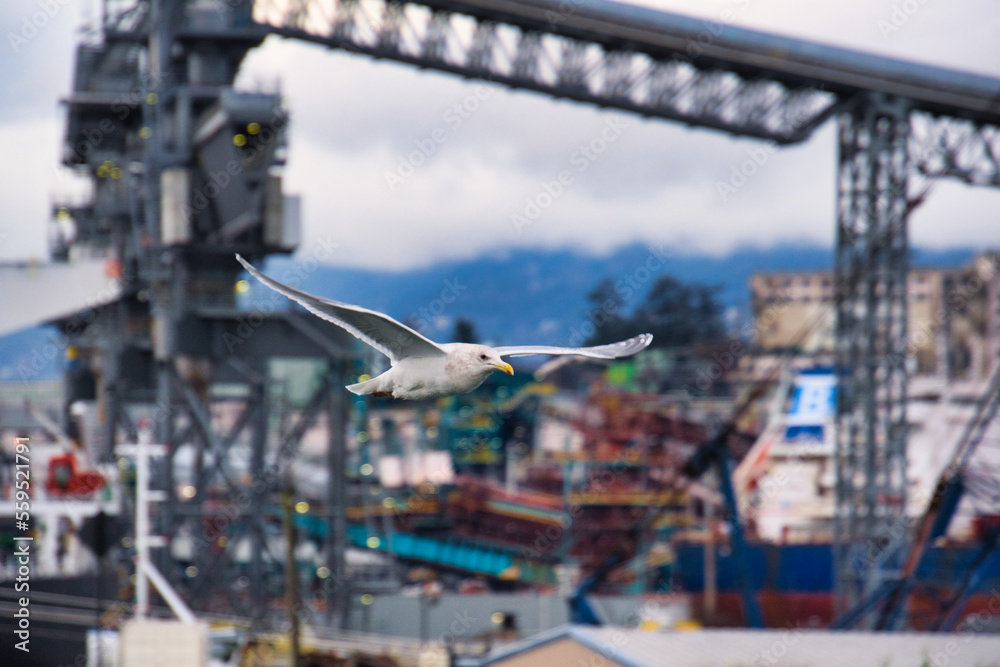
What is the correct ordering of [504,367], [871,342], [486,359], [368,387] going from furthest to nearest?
[871,342] → [368,387] → [486,359] → [504,367]

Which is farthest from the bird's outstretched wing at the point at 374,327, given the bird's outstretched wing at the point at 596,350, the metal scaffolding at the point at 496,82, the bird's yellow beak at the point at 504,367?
the metal scaffolding at the point at 496,82

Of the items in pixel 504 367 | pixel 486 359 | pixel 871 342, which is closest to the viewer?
pixel 504 367

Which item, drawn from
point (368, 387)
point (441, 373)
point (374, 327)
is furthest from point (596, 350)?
Answer: point (368, 387)

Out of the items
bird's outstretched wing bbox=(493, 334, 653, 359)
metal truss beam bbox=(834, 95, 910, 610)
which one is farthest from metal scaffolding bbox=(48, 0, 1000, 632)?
bird's outstretched wing bbox=(493, 334, 653, 359)

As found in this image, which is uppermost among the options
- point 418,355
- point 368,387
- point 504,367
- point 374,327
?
point 374,327

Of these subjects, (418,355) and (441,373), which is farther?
(418,355)

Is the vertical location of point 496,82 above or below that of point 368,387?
above

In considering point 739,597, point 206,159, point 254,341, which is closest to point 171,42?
point 206,159

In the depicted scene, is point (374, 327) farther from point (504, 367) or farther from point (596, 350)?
point (596, 350)
